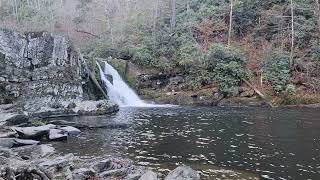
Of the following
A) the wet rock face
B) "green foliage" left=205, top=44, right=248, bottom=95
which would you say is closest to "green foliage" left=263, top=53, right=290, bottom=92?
"green foliage" left=205, top=44, right=248, bottom=95

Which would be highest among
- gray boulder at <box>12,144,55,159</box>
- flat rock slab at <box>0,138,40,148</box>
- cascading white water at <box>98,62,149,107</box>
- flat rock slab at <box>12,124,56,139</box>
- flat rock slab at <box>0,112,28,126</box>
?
cascading white water at <box>98,62,149,107</box>

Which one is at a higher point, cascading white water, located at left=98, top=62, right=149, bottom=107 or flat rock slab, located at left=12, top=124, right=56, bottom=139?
cascading white water, located at left=98, top=62, right=149, bottom=107

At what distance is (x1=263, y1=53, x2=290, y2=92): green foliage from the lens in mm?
37000

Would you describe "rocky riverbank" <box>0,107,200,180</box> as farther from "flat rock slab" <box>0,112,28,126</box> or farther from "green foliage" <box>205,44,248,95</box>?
"green foliage" <box>205,44,248,95</box>

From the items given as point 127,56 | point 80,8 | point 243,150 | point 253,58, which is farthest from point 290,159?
point 80,8

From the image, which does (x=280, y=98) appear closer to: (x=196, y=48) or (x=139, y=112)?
(x=196, y=48)

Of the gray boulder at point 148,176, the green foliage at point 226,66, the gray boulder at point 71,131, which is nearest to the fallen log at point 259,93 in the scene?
the green foliage at point 226,66

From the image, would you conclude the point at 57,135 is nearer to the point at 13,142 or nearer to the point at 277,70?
the point at 13,142

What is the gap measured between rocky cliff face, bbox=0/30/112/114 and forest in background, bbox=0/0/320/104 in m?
10.6

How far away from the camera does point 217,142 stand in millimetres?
19250

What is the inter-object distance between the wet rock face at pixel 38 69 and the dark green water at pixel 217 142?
19.5 feet

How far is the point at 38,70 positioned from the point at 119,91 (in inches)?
363

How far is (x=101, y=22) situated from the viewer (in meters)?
65.2

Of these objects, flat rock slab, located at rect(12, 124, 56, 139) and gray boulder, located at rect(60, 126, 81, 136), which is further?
gray boulder, located at rect(60, 126, 81, 136)
